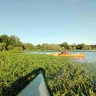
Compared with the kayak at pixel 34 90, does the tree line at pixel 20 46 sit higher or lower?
higher

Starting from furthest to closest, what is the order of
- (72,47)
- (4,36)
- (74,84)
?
1. (72,47)
2. (4,36)
3. (74,84)

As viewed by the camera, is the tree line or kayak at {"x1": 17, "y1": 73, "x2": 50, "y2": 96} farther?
the tree line

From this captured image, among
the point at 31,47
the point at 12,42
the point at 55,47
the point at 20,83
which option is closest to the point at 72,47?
the point at 55,47

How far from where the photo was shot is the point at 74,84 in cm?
834

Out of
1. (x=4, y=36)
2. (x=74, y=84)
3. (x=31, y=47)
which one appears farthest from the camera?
(x=31, y=47)

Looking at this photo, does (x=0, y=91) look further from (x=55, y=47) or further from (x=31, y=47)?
(x=55, y=47)

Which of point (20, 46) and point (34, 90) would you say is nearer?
point (34, 90)

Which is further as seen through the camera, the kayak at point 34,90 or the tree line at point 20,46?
the tree line at point 20,46

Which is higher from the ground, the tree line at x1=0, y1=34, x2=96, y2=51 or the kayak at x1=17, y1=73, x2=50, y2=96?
the tree line at x1=0, y1=34, x2=96, y2=51

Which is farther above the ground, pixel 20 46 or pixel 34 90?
pixel 20 46

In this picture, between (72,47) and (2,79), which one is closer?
(2,79)

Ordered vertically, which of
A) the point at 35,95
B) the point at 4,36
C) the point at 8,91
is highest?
the point at 4,36

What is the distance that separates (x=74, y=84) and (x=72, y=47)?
354 ft

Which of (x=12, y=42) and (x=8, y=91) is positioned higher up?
(x=12, y=42)
